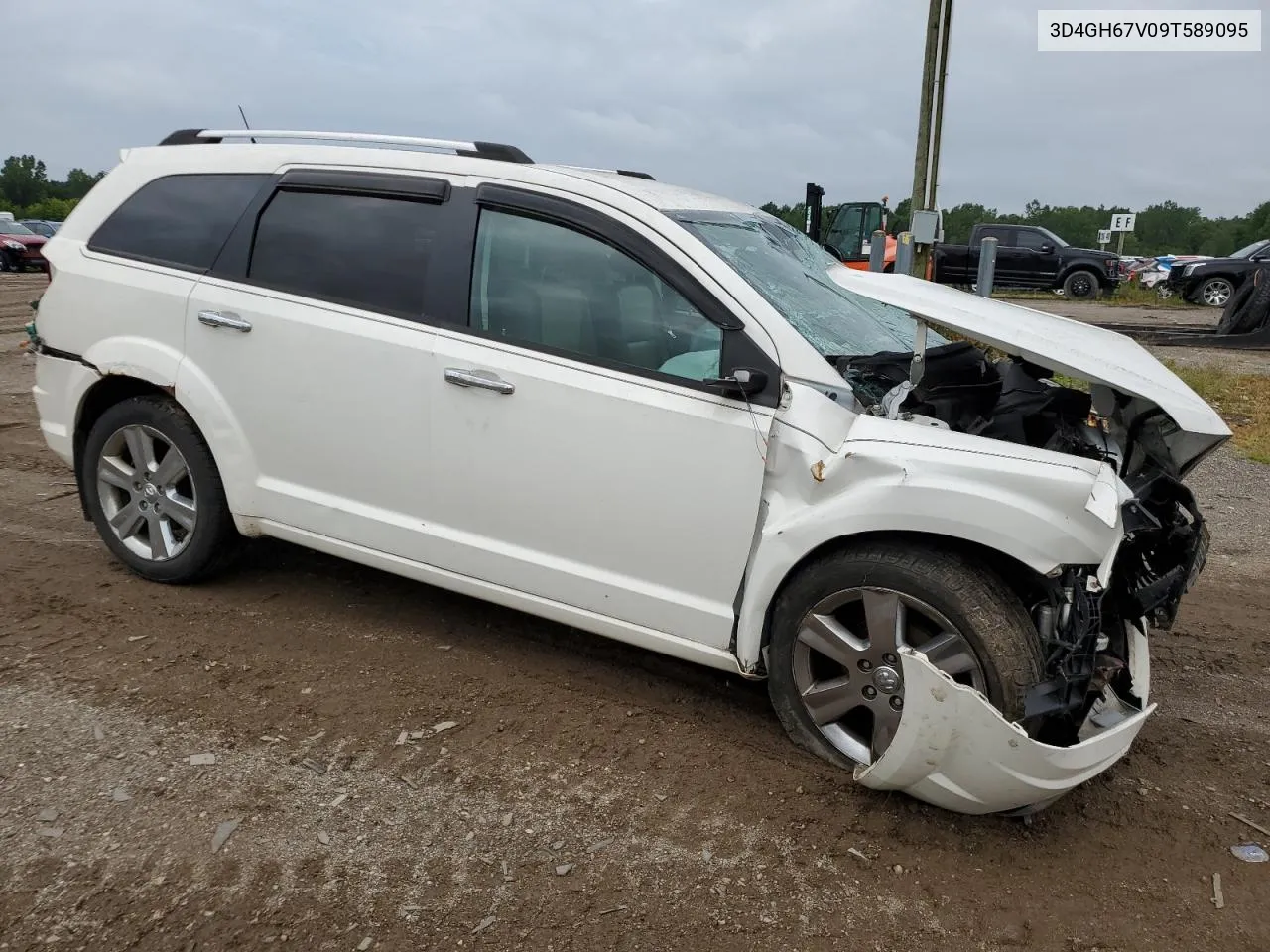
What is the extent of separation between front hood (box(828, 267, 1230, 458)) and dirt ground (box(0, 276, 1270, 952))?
1.24 m

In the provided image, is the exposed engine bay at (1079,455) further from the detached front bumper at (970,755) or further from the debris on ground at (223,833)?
the debris on ground at (223,833)

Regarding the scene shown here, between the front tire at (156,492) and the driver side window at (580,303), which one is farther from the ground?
the driver side window at (580,303)

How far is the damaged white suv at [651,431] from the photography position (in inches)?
113

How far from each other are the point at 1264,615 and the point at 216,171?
5192 mm

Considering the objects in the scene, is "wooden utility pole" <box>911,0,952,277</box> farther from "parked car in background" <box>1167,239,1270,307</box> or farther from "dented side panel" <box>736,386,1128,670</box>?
"parked car in background" <box>1167,239,1270,307</box>

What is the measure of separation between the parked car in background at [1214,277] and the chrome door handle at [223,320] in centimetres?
2279

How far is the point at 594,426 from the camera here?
10.8 ft

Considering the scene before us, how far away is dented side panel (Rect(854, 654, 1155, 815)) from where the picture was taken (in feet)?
8.79

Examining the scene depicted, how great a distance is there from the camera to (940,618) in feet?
9.53

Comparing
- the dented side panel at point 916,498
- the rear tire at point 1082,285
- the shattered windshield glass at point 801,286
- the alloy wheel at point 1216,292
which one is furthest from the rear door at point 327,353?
the rear tire at point 1082,285

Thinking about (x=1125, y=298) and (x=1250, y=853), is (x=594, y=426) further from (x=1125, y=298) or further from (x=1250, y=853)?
(x=1125, y=298)

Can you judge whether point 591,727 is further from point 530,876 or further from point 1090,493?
point 1090,493

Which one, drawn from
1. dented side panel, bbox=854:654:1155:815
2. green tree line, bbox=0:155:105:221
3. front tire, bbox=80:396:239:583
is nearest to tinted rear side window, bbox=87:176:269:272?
front tire, bbox=80:396:239:583

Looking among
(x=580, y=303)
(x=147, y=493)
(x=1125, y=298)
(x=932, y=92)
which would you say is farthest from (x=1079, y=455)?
(x=1125, y=298)
